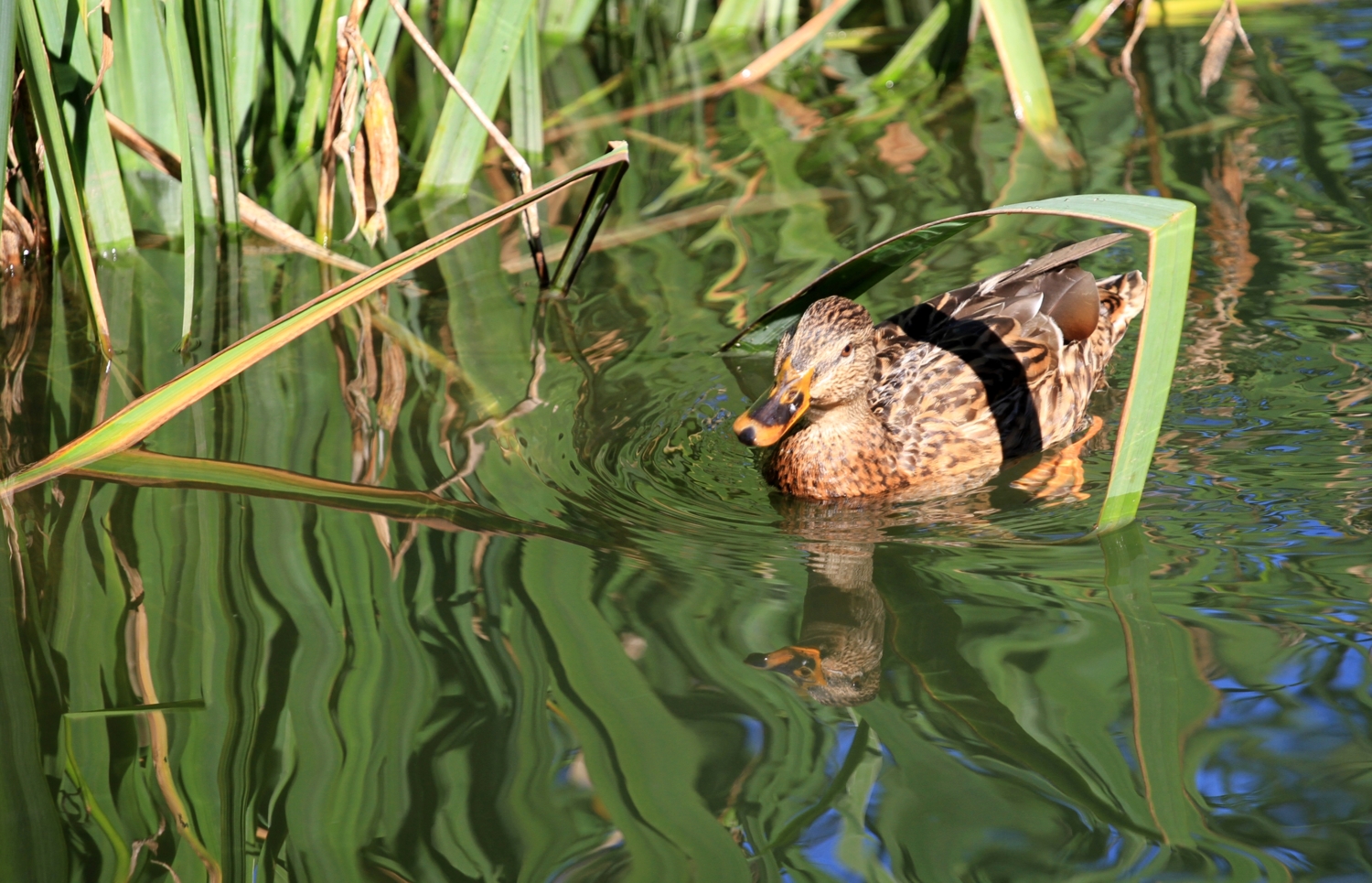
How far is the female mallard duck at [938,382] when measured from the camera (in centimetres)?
431

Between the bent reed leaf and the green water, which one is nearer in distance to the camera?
the green water

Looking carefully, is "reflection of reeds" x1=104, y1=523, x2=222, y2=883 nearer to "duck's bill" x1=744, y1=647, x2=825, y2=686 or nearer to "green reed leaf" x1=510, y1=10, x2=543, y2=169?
"duck's bill" x1=744, y1=647, x2=825, y2=686

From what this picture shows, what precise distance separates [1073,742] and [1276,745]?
418 millimetres

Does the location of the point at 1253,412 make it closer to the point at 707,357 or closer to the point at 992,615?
the point at 992,615

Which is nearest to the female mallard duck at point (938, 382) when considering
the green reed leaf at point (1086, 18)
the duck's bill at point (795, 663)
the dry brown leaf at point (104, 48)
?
the duck's bill at point (795, 663)

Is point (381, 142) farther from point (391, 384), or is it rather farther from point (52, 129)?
point (52, 129)

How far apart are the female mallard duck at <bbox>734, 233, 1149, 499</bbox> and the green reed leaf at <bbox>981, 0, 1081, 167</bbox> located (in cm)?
142

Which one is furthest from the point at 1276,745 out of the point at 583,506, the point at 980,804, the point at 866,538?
the point at 583,506

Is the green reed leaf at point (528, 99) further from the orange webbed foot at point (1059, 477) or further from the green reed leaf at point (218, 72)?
the orange webbed foot at point (1059, 477)

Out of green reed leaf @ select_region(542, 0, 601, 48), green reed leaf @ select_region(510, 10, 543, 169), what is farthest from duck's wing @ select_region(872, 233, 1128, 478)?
green reed leaf @ select_region(542, 0, 601, 48)

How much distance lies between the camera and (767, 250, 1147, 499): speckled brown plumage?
4418 mm

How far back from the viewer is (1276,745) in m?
2.99

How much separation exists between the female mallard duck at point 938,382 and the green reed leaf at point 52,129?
90.6 inches

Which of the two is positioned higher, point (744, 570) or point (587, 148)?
point (587, 148)
